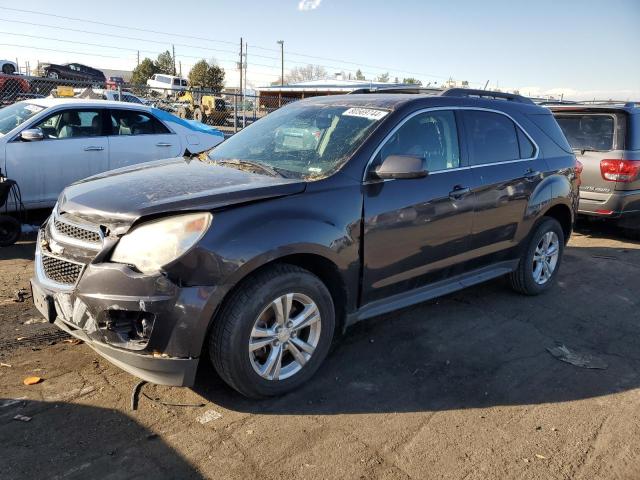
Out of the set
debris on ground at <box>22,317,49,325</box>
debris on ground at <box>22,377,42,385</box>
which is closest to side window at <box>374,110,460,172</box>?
debris on ground at <box>22,377,42,385</box>

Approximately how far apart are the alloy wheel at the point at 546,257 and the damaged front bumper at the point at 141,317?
3674mm

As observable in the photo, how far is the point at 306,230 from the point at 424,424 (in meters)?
1.34

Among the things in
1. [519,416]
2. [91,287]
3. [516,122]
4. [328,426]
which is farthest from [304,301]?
[516,122]

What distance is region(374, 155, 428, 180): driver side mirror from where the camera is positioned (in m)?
3.47

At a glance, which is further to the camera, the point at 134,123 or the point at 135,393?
the point at 134,123

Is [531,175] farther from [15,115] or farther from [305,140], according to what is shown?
[15,115]

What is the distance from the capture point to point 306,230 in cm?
316

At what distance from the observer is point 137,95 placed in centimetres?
2297

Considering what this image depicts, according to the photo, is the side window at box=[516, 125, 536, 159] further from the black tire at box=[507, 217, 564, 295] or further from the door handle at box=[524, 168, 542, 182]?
the black tire at box=[507, 217, 564, 295]

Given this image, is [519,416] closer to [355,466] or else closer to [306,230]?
[355,466]

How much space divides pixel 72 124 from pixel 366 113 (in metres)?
5.00

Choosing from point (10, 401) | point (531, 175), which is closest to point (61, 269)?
point (10, 401)

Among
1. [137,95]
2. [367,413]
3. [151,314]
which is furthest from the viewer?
[137,95]

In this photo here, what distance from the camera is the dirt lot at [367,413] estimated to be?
268 centimetres
